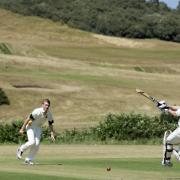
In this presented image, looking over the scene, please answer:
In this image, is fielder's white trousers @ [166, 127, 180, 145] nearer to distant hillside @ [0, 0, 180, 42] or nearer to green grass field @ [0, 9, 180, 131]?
green grass field @ [0, 9, 180, 131]

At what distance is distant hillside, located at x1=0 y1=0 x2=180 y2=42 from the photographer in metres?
122

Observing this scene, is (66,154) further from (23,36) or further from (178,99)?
(23,36)

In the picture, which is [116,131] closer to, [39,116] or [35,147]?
[35,147]

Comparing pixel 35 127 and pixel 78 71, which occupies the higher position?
pixel 35 127

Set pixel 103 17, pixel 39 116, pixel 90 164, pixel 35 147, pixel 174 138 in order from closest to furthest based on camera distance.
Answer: pixel 174 138, pixel 39 116, pixel 35 147, pixel 90 164, pixel 103 17

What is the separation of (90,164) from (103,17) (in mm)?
110918

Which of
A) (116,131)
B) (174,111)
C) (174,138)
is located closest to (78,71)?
(116,131)

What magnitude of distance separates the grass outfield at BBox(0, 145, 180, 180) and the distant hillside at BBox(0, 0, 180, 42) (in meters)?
89.9

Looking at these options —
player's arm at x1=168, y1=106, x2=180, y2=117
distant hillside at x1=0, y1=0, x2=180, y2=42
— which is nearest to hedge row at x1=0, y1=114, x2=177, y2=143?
player's arm at x1=168, y1=106, x2=180, y2=117

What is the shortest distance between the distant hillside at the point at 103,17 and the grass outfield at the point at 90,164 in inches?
3541

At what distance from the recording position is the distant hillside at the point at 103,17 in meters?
122

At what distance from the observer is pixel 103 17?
13275 centimetres

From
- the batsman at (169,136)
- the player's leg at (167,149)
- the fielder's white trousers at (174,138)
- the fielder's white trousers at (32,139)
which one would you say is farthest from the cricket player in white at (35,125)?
the fielder's white trousers at (174,138)

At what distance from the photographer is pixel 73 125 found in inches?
1699
